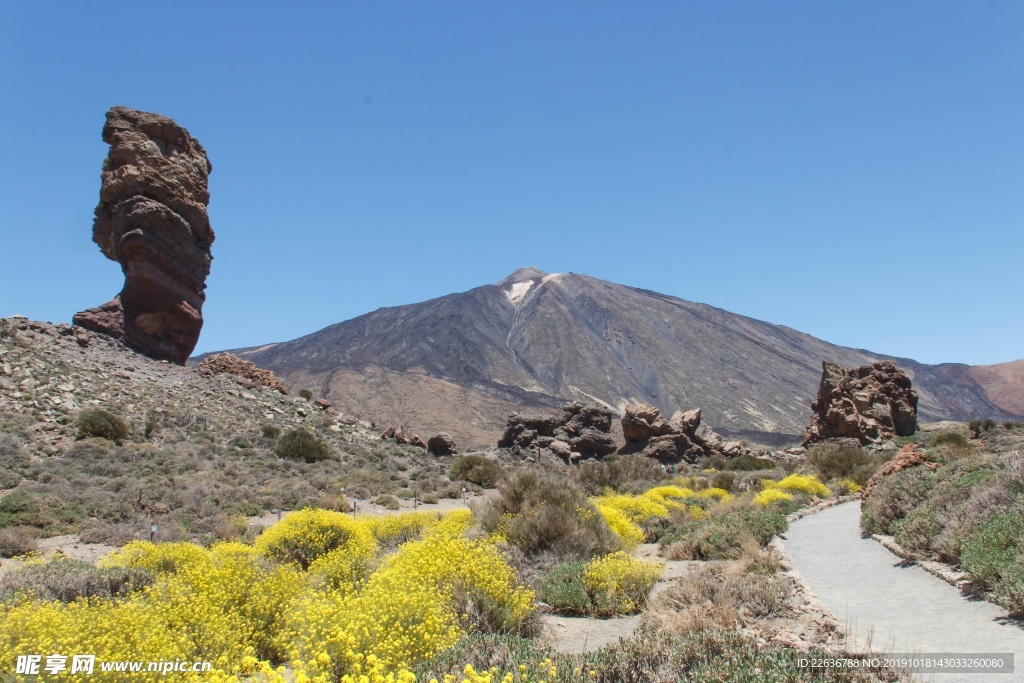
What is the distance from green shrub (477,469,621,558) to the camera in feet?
31.5

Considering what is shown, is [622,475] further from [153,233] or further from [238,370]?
[153,233]

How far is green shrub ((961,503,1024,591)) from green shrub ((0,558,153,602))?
8.80 metres

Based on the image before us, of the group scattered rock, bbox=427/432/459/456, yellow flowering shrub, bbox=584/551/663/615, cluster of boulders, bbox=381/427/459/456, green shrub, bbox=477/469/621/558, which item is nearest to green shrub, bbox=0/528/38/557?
green shrub, bbox=477/469/621/558

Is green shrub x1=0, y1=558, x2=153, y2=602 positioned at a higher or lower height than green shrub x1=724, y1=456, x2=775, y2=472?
higher

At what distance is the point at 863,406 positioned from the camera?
3881 cm

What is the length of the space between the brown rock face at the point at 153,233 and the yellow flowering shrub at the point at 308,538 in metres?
26.5

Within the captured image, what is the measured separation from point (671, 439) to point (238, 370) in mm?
26173

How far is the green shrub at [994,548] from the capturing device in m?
6.44

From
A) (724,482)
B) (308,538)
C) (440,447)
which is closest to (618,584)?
(308,538)

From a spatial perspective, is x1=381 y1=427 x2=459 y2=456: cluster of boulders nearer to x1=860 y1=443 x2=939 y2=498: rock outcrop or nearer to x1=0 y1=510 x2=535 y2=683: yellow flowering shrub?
x1=860 y1=443 x2=939 y2=498: rock outcrop

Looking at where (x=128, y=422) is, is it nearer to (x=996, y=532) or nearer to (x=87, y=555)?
(x=87, y=555)

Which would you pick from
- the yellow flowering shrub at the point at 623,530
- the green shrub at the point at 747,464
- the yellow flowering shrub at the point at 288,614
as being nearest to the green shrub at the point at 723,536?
the yellow flowering shrub at the point at 623,530

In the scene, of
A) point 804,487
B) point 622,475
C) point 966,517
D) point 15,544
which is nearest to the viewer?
point 966,517

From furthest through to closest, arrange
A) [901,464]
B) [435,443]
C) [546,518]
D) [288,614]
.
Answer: [435,443] < [901,464] < [546,518] < [288,614]
